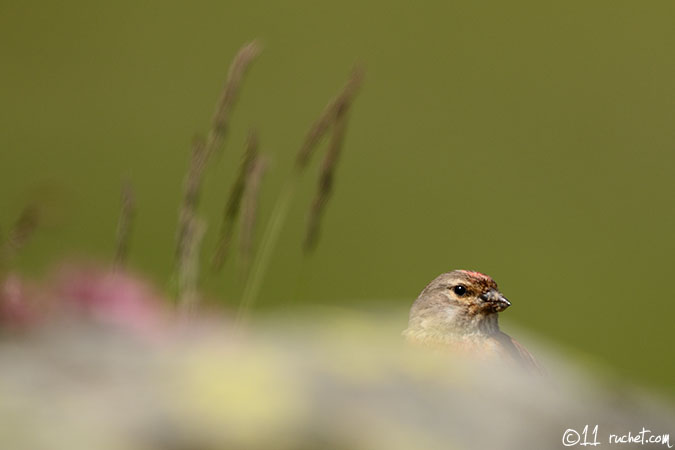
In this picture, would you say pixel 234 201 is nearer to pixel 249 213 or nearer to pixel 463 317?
pixel 249 213

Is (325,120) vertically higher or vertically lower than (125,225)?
higher

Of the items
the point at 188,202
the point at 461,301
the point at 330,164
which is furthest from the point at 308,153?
the point at 461,301

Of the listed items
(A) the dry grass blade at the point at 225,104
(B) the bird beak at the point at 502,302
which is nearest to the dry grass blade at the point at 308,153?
(A) the dry grass blade at the point at 225,104

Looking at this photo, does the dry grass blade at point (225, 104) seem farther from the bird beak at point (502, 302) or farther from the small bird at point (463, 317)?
the bird beak at point (502, 302)

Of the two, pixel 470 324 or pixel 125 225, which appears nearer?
pixel 125 225

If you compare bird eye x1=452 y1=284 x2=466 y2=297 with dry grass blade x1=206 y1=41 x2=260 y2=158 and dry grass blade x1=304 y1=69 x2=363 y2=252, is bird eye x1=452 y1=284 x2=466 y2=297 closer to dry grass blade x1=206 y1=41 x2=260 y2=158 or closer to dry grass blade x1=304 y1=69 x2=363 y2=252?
dry grass blade x1=304 y1=69 x2=363 y2=252

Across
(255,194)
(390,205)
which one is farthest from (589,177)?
(255,194)

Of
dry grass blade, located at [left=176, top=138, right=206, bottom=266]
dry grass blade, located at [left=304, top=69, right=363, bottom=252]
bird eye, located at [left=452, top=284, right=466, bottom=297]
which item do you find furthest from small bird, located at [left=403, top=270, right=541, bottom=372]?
dry grass blade, located at [left=176, top=138, right=206, bottom=266]
